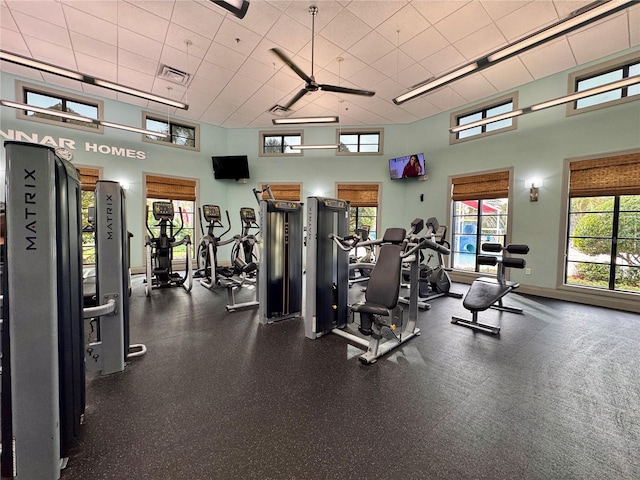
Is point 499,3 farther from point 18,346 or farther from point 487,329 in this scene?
point 18,346

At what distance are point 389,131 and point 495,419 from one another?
751cm

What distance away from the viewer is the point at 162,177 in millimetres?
7574

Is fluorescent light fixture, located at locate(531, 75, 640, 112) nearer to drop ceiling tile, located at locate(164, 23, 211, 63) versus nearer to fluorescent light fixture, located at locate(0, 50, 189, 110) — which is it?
drop ceiling tile, located at locate(164, 23, 211, 63)

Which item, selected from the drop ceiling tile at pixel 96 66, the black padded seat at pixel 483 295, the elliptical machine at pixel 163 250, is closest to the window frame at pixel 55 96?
the drop ceiling tile at pixel 96 66

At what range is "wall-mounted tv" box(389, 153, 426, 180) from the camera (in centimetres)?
738

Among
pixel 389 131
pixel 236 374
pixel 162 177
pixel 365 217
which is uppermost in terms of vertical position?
pixel 389 131

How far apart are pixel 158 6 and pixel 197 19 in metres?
0.50

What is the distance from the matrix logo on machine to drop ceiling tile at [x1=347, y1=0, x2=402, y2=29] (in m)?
4.26

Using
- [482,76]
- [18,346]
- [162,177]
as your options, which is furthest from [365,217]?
[18,346]

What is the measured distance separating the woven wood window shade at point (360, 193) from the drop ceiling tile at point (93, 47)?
571cm

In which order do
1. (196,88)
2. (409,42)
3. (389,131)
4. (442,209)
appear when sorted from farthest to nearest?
(389,131), (442,209), (196,88), (409,42)

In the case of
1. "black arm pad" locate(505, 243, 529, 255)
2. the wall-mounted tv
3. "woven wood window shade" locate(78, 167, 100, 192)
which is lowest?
"black arm pad" locate(505, 243, 529, 255)

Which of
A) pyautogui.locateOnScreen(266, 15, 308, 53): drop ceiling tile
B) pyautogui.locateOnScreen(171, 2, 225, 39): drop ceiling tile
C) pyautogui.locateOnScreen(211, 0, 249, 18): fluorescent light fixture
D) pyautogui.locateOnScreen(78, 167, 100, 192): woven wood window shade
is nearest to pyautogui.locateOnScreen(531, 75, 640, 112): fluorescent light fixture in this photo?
pyautogui.locateOnScreen(266, 15, 308, 53): drop ceiling tile

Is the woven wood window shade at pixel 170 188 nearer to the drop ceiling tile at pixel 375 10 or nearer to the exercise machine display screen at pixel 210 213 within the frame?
the exercise machine display screen at pixel 210 213
